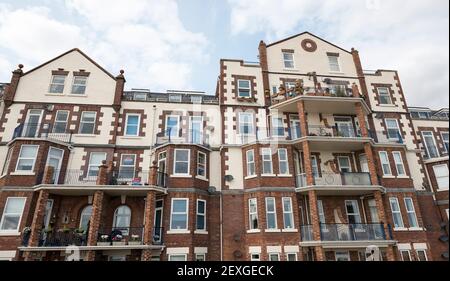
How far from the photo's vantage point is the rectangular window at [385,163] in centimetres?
1884

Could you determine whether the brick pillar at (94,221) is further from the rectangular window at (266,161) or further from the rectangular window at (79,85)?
the rectangular window at (266,161)

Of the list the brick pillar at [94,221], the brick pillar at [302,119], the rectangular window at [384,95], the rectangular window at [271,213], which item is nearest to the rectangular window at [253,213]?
the rectangular window at [271,213]

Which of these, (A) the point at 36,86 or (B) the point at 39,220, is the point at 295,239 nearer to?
(B) the point at 39,220

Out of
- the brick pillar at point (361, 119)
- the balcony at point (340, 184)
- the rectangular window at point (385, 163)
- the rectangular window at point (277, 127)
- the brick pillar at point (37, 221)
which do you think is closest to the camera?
the brick pillar at point (37, 221)

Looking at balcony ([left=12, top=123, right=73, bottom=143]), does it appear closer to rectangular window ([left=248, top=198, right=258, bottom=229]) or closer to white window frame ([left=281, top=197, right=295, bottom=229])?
rectangular window ([left=248, top=198, right=258, bottom=229])

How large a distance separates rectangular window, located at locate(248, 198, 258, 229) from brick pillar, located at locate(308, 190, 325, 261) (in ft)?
11.2

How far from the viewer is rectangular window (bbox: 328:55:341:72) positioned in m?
22.9

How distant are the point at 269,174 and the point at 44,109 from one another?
54.2 feet

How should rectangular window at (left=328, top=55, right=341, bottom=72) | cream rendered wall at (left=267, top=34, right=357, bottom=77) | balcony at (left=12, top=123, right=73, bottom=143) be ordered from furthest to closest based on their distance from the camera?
rectangular window at (left=328, top=55, right=341, bottom=72)
cream rendered wall at (left=267, top=34, right=357, bottom=77)
balcony at (left=12, top=123, right=73, bottom=143)

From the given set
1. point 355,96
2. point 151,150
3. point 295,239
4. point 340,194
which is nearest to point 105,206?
point 151,150

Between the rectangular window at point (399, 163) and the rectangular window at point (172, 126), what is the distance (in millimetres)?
16164

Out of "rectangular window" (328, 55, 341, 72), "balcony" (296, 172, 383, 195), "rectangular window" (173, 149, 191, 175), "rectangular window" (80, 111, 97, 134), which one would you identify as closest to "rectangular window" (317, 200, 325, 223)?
"balcony" (296, 172, 383, 195)

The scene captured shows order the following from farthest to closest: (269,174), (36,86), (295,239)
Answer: (36,86), (269,174), (295,239)

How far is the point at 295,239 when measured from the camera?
16000 mm
